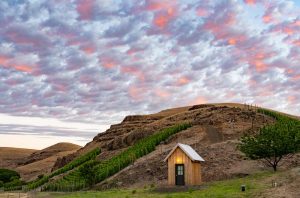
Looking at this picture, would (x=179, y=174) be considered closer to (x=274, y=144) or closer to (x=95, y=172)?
(x=274, y=144)

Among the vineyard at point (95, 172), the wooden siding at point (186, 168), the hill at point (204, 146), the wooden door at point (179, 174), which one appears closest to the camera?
the wooden siding at point (186, 168)

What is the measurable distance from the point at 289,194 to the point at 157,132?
170ft

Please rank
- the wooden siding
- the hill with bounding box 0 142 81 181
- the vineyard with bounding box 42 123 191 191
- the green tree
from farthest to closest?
the hill with bounding box 0 142 81 181 < the vineyard with bounding box 42 123 191 191 < the green tree < the wooden siding

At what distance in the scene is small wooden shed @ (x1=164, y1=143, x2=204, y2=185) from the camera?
43.7 metres

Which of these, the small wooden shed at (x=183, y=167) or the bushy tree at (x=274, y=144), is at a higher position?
the bushy tree at (x=274, y=144)

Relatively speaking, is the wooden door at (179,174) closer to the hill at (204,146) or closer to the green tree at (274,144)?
the hill at (204,146)

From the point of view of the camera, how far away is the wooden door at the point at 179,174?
4397cm

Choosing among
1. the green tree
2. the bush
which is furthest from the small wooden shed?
the bush

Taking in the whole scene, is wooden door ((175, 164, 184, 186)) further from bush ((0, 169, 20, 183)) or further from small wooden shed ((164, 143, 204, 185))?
bush ((0, 169, 20, 183))

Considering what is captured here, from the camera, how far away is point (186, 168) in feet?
144

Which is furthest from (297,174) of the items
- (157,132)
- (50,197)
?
(157,132)

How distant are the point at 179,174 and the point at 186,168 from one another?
41.4 inches

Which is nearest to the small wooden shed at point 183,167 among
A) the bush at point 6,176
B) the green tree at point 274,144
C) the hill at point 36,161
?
the green tree at point 274,144

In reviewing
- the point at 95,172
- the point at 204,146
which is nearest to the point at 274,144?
the point at 204,146
